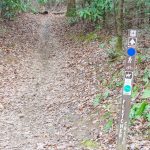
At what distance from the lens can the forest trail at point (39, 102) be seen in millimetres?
7766

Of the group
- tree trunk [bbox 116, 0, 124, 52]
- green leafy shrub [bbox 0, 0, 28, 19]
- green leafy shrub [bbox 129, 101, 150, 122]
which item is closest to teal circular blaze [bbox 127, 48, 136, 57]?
green leafy shrub [bbox 129, 101, 150, 122]

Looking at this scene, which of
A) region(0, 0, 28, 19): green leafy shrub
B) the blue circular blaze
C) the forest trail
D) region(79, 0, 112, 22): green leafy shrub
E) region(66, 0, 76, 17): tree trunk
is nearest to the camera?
the blue circular blaze

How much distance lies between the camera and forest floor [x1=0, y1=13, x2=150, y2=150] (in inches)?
297

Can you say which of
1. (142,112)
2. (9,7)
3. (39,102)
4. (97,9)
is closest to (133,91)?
(142,112)

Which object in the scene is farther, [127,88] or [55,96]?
[55,96]

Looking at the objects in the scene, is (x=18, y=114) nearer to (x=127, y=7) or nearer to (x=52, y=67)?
(x=52, y=67)

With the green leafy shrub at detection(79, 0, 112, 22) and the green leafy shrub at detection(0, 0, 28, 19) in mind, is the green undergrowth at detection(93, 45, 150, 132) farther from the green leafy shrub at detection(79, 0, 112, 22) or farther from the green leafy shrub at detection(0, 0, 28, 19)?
the green leafy shrub at detection(0, 0, 28, 19)

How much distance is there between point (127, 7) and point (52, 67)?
432cm

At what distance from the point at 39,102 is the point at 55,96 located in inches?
23.3

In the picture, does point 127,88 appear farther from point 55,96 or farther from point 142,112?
point 55,96

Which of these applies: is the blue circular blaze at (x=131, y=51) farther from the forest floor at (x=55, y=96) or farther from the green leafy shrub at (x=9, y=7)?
the green leafy shrub at (x=9, y=7)

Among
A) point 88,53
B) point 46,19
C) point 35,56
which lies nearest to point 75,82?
point 88,53

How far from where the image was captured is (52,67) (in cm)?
1444

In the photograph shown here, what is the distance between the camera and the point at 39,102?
34.3 ft
